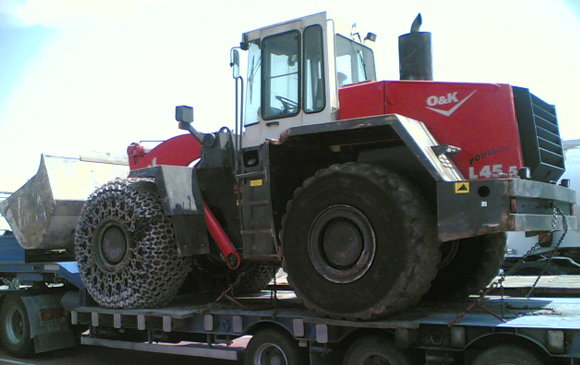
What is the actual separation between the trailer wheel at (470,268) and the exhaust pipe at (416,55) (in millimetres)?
1912

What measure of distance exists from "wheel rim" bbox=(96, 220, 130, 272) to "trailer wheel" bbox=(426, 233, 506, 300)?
359 centimetres

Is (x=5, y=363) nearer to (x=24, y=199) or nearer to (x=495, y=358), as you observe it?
(x=24, y=199)

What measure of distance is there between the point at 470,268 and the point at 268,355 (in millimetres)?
2452

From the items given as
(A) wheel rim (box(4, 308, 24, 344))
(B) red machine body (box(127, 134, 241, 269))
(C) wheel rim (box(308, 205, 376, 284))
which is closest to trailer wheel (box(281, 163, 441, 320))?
(C) wheel rim (box(308, 205, 376, 284))

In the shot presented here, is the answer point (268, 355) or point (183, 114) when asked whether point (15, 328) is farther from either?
point (268, 355)

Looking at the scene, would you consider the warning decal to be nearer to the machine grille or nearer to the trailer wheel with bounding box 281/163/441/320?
the trailer wheel with bounding box 281/163/441/320

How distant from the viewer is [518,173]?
18.0 feet

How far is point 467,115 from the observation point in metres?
5.83

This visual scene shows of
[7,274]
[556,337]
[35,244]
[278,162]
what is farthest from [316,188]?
[7,274]

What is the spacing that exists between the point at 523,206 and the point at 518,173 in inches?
13.6

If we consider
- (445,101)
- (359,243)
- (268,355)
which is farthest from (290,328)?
(445,101)

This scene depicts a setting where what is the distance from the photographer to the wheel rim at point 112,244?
7664 mm

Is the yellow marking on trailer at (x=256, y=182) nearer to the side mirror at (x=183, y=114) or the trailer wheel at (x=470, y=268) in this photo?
the side mirror at (x=183, y=114)

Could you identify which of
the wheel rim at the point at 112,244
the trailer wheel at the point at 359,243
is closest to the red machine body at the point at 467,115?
the trailer wheel at the point at 359,243
